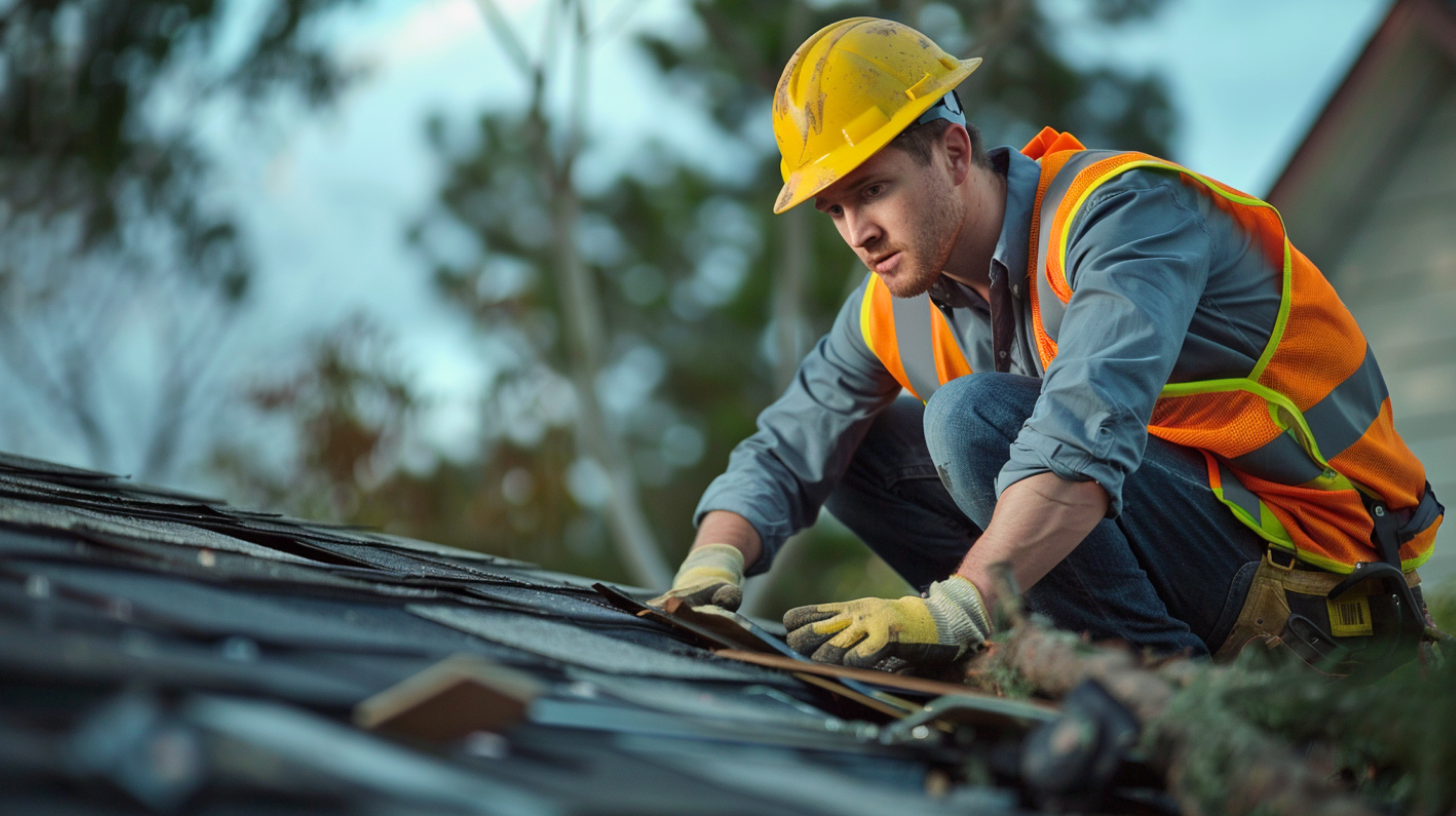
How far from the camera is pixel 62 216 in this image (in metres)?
13.0

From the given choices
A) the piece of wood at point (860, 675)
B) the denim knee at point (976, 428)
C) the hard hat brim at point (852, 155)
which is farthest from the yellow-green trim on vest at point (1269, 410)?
the piece of wood at point (860, 675)

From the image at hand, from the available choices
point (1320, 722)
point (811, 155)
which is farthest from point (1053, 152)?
point (1320, 722)

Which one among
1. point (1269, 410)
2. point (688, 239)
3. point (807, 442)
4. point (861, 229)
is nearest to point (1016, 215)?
point (861, 229)

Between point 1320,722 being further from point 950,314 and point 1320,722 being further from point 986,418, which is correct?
point 950,314

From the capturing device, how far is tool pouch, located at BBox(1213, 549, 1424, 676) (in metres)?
2.19

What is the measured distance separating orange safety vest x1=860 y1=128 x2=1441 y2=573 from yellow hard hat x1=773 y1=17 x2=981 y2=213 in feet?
1.20

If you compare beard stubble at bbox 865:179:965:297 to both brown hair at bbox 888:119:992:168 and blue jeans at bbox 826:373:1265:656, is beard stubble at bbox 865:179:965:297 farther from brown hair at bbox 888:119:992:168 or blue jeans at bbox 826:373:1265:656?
blue jeans at bbox 826:373:1265:656

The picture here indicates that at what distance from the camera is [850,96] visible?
2.36m

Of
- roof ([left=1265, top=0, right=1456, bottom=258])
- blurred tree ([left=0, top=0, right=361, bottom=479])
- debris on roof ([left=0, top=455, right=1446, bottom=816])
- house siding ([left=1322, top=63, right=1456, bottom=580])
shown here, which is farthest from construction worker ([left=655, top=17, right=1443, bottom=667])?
blurred tree ([left=0, top=0, right=361, bottom=479])

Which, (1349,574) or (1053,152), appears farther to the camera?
(1053,152)

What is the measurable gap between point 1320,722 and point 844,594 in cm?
952

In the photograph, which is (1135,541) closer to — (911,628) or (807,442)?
(911,628)

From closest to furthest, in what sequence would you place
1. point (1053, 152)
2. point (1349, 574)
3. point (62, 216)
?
point (1349, 574) < point (1053, 152) < point (62, 216)

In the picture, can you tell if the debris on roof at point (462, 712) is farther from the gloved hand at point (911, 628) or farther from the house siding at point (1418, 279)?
the house siding at point (1418, 279)
